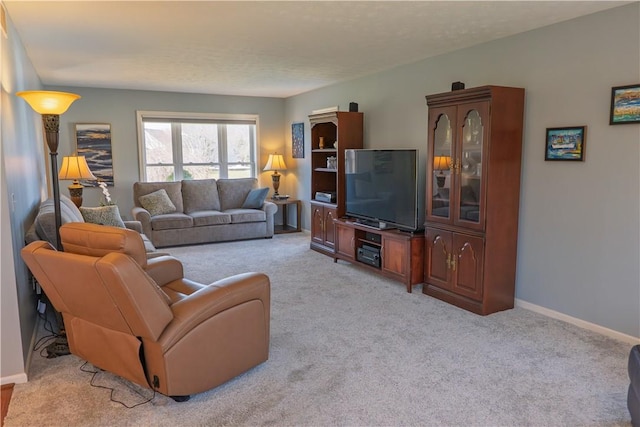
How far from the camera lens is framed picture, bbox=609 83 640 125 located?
299 cm

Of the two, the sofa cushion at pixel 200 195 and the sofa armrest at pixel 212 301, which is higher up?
the sofa cushion at pixel 200 195

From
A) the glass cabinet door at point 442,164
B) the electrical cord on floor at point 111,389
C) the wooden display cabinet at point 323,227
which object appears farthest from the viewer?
the wooden display cabinet at point 323,227

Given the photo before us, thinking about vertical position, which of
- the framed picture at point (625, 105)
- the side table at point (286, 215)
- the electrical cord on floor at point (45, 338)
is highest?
the framed picture at point (625, 105)

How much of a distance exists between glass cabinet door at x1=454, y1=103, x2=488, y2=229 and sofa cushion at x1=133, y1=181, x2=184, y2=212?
182 inches

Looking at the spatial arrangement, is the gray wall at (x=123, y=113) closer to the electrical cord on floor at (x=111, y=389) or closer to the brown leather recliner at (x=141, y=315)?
the electrical cord on floor at (x=111, y=389)

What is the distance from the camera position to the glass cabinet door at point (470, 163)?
363 cm

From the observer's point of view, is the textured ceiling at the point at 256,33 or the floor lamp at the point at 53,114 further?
Answer: the textured ceiling at the point at 256,33

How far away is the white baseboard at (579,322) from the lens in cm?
315

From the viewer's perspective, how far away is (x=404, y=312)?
3.81 metres

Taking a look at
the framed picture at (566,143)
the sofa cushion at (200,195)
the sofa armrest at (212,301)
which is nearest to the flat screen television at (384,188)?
the framed picture at (566,143)

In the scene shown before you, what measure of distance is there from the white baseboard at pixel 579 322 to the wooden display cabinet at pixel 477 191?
145mm

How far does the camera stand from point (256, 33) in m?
3.65

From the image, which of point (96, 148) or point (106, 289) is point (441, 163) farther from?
point (96, 148)

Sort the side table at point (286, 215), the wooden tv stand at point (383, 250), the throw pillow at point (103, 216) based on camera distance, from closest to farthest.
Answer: the wooden tv stand at point (383, 250) < the throw pillow at point (103, 216) < the side table at point (286, 215)
